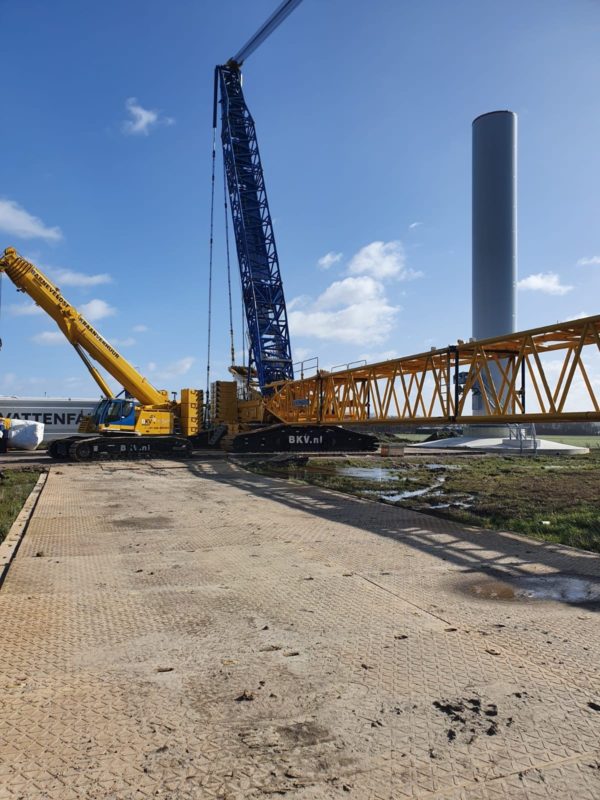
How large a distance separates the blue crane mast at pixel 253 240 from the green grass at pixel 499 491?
32.1 ft

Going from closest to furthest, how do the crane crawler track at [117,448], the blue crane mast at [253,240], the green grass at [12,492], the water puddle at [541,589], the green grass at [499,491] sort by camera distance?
the water puddle at [541,589]
the green grass at [12,492]
the green grass at [499,491]
the crane crawler track at [117,448]
the blue crane mast at [253,240]

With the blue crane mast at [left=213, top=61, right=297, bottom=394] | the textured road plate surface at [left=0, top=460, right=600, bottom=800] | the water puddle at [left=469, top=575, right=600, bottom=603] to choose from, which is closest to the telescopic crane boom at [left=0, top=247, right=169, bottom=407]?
the blue crane mast at [left=213, top=61, right=297, bottom=394]

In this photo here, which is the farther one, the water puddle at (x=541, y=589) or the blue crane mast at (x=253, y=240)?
the blue crane mast at (x=253, y=240)

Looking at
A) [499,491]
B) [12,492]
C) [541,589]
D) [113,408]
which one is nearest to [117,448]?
[113,408]

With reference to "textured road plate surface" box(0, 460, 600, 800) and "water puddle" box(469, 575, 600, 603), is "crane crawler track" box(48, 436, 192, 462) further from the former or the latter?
"water puddle" box(469, 575, 600, 603)

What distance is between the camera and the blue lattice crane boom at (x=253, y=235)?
3162 cm

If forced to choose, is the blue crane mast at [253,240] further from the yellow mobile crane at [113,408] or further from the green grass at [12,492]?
the green grass at [12,492]

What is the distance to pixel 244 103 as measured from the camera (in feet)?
115

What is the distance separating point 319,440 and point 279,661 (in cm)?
2084

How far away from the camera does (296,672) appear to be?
12.1 feet

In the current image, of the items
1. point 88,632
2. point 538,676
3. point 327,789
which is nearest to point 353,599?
point 538,676

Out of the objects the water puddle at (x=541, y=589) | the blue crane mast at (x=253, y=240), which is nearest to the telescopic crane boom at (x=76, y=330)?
the blue crane mast at (x=253, y=240)

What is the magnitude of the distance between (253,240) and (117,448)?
15.8 m

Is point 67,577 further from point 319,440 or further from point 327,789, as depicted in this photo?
point 319,440
